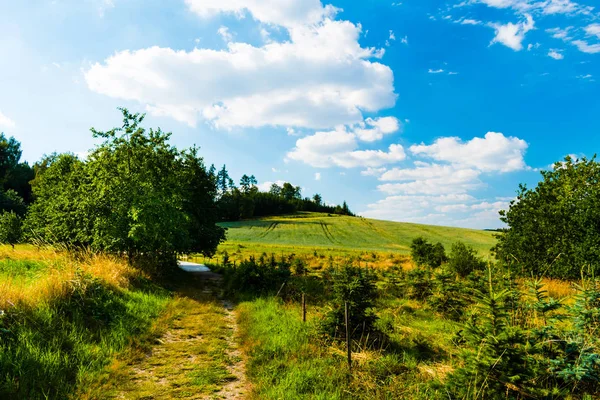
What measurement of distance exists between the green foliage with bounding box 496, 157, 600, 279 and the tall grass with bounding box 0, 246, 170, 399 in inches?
718

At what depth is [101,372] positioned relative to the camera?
6129 mm

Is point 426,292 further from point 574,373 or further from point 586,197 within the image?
point 574,373

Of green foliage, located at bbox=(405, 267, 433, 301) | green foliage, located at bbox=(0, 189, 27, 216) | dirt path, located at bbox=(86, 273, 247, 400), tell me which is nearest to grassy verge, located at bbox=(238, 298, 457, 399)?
dirt path, located at bbox=(86, 273, 247, 400)

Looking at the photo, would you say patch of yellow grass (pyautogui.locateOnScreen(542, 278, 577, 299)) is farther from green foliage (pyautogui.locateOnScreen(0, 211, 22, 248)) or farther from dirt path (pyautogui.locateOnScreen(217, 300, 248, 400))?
green foliage (pyautogui.locateOnScreen(0, 211, 22, 248))

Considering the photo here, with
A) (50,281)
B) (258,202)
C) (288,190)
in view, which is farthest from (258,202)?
(50,281)

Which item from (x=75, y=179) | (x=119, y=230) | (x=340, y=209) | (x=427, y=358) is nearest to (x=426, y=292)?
(x=427, y=358)

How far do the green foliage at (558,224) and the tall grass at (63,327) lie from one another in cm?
1824

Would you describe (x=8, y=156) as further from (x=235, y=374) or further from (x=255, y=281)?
(x=235, y=374)

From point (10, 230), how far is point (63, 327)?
28.7 m

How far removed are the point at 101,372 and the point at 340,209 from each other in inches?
5863

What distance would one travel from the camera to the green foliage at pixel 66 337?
541 cm

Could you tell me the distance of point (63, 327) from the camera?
7312 mm

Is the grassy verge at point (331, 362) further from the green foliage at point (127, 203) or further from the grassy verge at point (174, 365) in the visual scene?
the green foliage at point (127, 203)

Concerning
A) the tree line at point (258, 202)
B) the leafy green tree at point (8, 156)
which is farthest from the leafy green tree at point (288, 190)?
the leafy green tree at point (8, 156)
